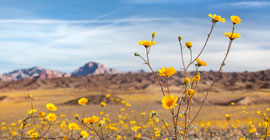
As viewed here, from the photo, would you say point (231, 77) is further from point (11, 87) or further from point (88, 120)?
point (88, 120)

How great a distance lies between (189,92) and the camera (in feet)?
6.06

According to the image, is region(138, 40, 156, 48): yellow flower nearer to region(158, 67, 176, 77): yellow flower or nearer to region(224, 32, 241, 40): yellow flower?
region(158, 67, 176, 77): yellow flower

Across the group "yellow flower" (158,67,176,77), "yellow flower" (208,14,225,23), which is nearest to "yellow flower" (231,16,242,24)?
"yellow flower" (208,14,225,23)

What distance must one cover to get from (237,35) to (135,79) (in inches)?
2570

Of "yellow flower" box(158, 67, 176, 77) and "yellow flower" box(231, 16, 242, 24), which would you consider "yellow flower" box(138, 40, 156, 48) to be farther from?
"yellow flower" box(231, 16, 242, 24)

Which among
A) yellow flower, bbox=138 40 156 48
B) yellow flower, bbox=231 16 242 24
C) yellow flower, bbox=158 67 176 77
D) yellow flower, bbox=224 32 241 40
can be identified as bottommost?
yellow flower, bbox=158 67 176 77

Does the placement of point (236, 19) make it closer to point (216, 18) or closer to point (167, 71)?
point (216, 18)

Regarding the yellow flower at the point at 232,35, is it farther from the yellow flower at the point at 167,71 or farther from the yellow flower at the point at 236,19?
the yellow flower at the point at 167,71

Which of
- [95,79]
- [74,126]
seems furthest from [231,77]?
[74,126]

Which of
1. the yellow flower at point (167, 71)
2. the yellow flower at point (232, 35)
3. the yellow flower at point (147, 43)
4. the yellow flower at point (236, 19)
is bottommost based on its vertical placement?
the yellow flower at point (167, 71)

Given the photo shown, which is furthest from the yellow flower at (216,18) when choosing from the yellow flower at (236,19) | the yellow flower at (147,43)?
the yellow flower at (147,43)

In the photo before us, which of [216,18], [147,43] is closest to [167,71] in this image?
[147,43]

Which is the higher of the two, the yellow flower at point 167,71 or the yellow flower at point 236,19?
the yellow flower at point 236,19

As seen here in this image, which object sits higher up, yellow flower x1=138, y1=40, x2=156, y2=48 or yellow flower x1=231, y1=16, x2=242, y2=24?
yellow flower x1=231, y1=16, x2=242, y2=24
